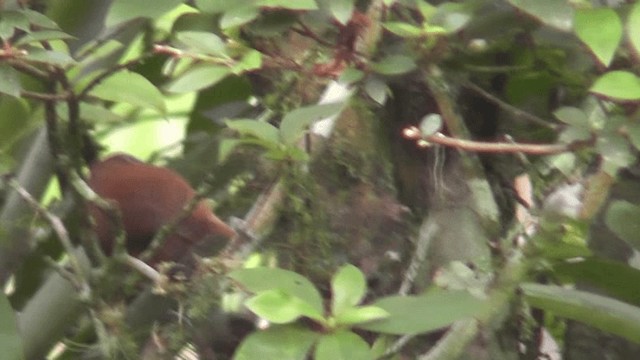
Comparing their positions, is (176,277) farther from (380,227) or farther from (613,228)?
(613,228)

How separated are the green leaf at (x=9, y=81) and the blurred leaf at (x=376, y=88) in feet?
0.60

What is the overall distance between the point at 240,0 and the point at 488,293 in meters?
0.20

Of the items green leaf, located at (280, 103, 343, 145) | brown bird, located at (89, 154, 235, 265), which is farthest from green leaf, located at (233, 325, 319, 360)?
brown bird, located at (89, 154, 235, 265)

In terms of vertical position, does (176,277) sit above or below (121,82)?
below

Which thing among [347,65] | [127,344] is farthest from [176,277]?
[347,65]

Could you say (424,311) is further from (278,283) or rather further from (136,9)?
(136,9)

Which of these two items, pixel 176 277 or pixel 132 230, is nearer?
pixel 176 277

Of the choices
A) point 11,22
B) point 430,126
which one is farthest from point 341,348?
point 11,22

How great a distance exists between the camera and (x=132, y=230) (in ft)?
2.19

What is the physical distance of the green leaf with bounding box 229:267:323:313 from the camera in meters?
0.42

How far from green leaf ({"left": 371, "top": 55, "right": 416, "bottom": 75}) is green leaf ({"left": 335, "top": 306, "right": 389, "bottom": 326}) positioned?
14 centimetres

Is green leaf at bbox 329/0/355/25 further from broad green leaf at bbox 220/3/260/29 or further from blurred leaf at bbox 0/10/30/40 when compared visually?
blurred leaf at bbox 0/10/30/40

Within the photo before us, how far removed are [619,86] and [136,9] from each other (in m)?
0.24

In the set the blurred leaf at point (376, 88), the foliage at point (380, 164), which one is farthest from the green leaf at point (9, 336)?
the blurred leaf at point (376, 88)
